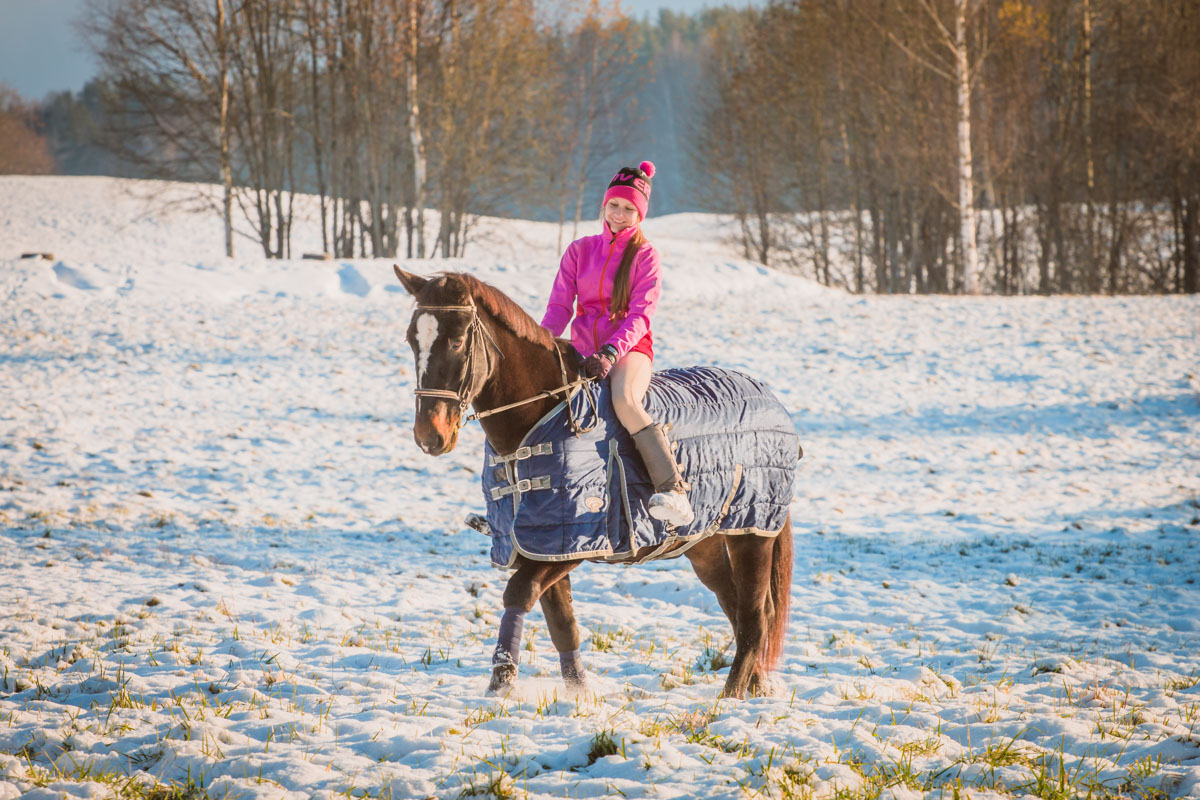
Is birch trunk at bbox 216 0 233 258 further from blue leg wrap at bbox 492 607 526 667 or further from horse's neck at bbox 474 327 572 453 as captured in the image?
blue leg wrap at bbox 492 607 526 667

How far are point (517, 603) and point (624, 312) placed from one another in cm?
148

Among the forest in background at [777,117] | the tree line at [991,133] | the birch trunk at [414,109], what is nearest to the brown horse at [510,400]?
the forest in background at [777,117]

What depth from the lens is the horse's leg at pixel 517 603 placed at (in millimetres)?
3508

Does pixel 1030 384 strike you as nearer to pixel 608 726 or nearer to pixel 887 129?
pixel 608 726

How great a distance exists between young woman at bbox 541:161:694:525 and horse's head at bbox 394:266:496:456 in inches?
23.4

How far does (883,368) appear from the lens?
1375 centimetres

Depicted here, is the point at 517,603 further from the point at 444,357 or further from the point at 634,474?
the point at 444,357

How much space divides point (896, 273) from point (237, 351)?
21.5m

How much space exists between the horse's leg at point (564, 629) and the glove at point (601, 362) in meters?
1.01

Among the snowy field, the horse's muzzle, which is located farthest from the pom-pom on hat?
the snowy field

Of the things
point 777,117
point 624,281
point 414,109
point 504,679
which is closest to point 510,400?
point 624,281

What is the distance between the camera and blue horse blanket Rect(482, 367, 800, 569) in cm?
349

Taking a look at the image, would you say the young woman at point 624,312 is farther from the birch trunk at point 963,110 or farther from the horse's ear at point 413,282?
the birch trunk at point 963,110

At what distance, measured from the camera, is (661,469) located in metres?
3.70
